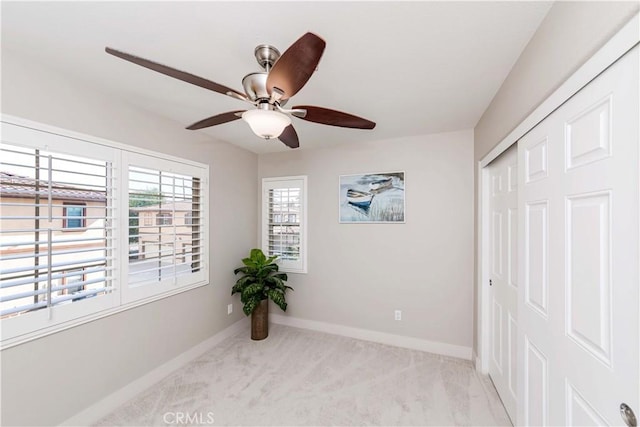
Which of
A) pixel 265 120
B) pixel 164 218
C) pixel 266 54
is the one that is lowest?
pixel 164 218

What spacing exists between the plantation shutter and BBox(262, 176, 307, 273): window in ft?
6.23

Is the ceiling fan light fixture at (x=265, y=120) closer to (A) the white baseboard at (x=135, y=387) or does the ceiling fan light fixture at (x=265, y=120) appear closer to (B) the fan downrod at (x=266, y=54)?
(B) the fan downrod at (x=266, y=54)

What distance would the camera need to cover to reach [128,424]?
183 cm

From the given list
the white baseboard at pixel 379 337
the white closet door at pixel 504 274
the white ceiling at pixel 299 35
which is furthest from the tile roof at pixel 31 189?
the white closet door at pixel 504 274

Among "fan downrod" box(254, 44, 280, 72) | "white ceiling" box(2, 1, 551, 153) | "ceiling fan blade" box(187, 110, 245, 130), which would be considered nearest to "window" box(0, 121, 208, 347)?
"white ceiling" box(2, 1, 551, 153)

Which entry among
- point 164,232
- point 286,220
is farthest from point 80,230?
point 286,220

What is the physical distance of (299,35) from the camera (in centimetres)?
132

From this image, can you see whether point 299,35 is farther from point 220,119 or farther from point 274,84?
point 220,119

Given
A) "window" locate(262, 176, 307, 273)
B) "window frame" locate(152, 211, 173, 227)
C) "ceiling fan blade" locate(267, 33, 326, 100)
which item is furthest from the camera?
"window" locate(262, 176, 307, 273)

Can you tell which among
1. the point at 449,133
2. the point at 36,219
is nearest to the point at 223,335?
the point at 36,219

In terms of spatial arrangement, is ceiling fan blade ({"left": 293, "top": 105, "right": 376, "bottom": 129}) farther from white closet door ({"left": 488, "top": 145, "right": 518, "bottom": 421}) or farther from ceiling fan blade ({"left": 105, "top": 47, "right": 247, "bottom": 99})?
white closet door ({"left": 488, "top": 145, "right": 518, "bottom": 421})

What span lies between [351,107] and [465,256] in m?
2.00

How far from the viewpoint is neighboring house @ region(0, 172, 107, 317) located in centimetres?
149

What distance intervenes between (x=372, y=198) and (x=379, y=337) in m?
1.70
